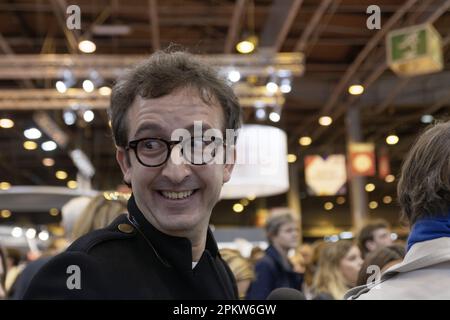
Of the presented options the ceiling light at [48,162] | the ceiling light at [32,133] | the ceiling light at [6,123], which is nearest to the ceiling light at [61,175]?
the ceiling light at [48,162]

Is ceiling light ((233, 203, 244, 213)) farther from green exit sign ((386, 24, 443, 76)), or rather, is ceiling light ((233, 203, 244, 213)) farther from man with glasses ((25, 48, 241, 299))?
man with glasses ((25, 48, 241, 299))

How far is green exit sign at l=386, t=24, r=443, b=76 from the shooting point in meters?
5.43

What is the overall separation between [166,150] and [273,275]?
2.45 m

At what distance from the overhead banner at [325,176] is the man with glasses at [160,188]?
798 centimetres

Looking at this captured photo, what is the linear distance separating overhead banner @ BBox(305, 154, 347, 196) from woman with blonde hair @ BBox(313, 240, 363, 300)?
222 inches

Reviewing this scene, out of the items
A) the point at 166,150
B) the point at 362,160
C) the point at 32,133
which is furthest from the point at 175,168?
the point at 32,133

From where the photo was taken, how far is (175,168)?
3.21 feet

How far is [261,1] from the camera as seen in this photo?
7.11 m

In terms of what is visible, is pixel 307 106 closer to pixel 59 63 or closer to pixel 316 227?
pixel 59 63

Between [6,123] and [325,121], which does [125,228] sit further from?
[325,121]

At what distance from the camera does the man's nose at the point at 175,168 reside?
0.98 m

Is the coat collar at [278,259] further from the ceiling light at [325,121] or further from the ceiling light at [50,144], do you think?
the ceiling light at [325,121]

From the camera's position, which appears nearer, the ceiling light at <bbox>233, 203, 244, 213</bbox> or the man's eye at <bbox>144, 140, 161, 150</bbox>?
the man's eye at <bbox>144, 140, 161, 150</bbox>

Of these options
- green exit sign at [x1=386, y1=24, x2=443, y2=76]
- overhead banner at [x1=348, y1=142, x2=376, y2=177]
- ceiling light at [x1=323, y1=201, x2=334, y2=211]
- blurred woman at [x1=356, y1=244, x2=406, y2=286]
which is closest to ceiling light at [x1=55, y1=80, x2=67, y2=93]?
overhead banner at [x1=348, y1=142, x2=376, y2=177]
